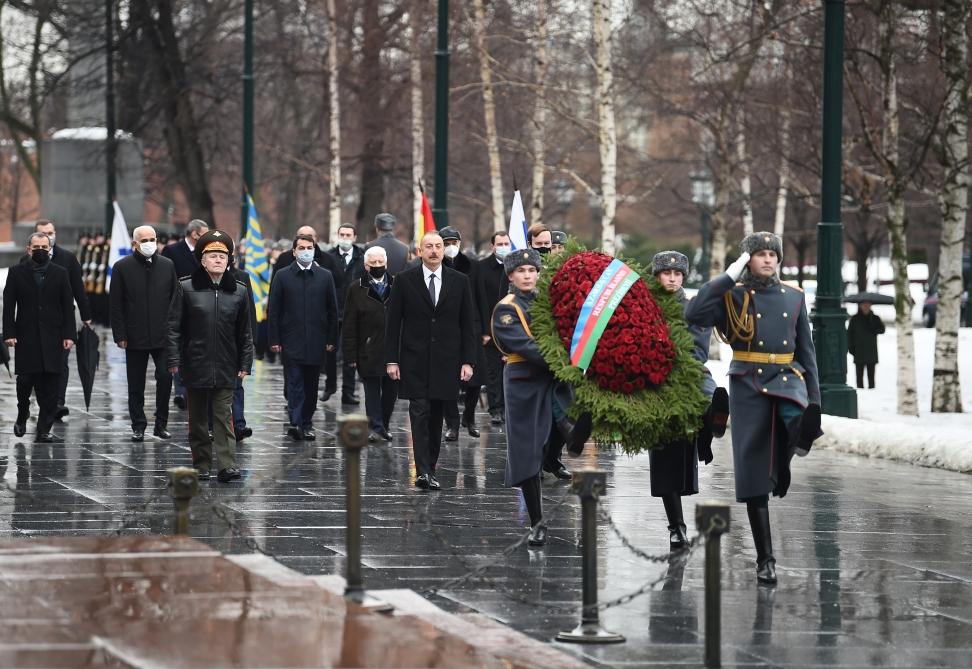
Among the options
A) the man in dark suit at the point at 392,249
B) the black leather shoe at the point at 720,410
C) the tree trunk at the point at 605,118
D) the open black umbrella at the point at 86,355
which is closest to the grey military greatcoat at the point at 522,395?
the black leather shoe at the point at 720,410

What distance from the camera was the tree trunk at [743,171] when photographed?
3550cm

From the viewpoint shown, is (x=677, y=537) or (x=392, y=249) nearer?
(x=677, y=537)

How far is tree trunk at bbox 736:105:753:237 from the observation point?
1398 inches

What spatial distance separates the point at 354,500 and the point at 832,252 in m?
11.2

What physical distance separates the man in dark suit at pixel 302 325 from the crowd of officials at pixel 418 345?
0.06ft

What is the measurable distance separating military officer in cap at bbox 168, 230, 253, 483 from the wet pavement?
0.41 m

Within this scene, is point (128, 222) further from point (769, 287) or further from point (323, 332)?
point (769, 287)

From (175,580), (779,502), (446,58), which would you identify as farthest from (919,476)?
(446,58)

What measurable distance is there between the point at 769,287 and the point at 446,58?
1664 centimetres

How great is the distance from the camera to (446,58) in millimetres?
26094

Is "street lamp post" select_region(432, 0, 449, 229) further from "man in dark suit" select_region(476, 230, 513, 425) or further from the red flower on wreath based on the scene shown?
the red flower on wreath

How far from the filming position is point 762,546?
9641 millimetres

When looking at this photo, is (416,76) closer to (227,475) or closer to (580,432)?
(227,475)

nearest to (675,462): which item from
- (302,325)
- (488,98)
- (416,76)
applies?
(302,325)
